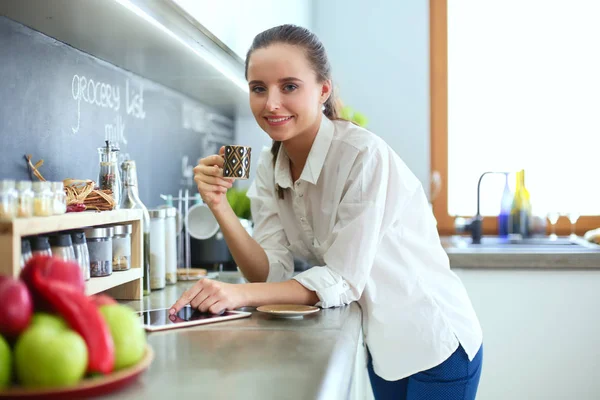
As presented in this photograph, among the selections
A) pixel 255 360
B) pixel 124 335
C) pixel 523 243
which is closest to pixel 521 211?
pixel 523 243

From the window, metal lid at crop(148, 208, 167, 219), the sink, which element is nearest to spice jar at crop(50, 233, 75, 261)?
metal lid at crop(148, 208, 167, 219)

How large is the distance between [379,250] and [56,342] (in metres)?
0.90

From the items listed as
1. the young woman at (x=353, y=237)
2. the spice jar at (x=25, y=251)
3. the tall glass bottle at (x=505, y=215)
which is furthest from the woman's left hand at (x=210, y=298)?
the tall glass bottle at (x=505, y=215)

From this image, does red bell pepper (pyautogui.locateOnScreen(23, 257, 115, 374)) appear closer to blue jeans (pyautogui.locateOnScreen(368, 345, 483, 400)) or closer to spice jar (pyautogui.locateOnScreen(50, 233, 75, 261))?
spice jar (pyautogui.locateOnScreen(50, 233, 75, 261))

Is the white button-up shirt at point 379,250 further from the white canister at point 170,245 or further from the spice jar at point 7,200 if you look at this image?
the spice jar at point 7,200

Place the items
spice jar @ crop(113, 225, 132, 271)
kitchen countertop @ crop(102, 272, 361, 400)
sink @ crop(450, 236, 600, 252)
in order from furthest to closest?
1. sink @ crop(450, 236, 600, 252)
2. spice jar @ crop(113, 225, 132, 271)
3. kitchen countertop @ crop(102, 272, 361, 400)

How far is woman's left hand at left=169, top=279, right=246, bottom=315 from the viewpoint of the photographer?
4.13ft

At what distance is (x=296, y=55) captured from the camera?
1.40 metres

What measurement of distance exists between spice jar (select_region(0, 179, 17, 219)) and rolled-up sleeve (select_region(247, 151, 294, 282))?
77 cm

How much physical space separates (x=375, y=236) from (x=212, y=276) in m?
0.77

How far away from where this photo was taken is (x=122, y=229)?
1.34m

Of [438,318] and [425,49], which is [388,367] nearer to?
[438,318]

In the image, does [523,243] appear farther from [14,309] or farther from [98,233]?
[14,309]

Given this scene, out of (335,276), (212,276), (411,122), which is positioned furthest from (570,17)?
(335,276)
